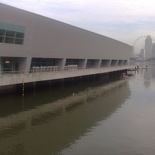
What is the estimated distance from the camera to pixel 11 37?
34.9 m

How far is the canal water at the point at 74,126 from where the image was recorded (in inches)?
711

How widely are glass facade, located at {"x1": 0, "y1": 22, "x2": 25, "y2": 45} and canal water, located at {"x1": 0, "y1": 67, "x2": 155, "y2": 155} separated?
21.9 feet

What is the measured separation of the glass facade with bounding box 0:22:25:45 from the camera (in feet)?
110

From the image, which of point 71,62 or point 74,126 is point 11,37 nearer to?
point 74,126

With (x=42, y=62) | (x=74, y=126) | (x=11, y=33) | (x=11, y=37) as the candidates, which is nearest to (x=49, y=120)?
(x=74, y=126)

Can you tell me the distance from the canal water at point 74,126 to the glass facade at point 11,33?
262 inches

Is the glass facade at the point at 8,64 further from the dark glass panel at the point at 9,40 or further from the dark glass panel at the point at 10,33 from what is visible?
the dark glass panel at the point at 10,33

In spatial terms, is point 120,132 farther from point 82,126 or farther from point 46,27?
point 46,27

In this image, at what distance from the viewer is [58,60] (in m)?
49.4

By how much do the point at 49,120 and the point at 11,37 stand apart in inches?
555


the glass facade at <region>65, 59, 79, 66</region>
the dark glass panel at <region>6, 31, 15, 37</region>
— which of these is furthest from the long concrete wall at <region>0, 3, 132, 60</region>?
the glass facade at <region>65, 59, 79, 66</region>

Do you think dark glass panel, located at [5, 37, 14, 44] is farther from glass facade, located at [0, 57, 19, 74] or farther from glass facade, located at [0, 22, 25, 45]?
glass facade, located at [0, 57, 19, 74]

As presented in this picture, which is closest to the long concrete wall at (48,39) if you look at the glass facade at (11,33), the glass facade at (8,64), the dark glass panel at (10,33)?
the glass facade at (11,33)

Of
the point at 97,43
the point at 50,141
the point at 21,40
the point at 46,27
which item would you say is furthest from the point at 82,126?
the point at 97,43
